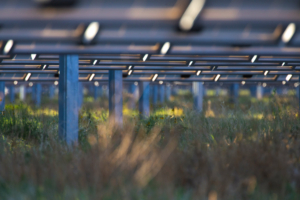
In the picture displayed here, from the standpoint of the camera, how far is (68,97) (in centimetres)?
631

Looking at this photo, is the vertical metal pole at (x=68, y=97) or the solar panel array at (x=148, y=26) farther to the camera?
the vertical metal pole at (x=68, y=97)

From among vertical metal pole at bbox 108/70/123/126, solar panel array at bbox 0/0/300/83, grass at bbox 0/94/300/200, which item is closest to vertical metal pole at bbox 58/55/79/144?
solar panel array at bbox 0/0/300/83

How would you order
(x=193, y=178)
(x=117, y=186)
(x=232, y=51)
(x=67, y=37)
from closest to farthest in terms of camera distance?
(x=117, y=186)
(x=193, y=178)
(x=67, y=37)
(x=232, y=51)

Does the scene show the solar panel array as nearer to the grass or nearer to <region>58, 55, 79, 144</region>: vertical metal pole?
<region>58, 55, 79, 144</region>: vertical metal pole

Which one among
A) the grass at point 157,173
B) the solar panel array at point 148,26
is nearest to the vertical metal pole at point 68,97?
the solar panel array at point 148,26

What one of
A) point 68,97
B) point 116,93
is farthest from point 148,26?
point 116,93

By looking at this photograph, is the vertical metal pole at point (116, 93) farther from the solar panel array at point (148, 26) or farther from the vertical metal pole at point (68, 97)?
the solar panel array at point (148, 26)

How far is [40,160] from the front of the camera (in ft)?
14.4

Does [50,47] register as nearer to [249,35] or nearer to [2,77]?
[249,35]

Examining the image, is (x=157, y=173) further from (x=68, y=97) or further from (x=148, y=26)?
(x=68, y=97)

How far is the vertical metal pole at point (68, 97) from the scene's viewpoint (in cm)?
631

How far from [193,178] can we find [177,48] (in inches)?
119

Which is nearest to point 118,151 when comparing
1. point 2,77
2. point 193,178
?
point 193,178

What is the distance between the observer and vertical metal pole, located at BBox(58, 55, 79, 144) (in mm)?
6309
